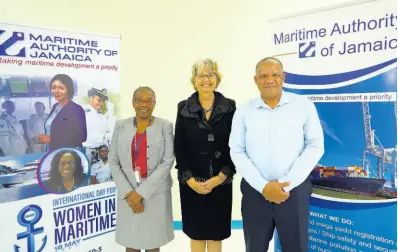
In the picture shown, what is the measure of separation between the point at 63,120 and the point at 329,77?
189 cm

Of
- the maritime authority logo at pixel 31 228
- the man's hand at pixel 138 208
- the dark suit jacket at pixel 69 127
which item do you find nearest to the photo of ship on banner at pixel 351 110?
the man's hand at pixel 138 208

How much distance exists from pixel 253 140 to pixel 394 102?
0.85 m

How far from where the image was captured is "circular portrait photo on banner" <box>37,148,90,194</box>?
2525 mm

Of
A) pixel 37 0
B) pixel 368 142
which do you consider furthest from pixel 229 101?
pixel 37 0

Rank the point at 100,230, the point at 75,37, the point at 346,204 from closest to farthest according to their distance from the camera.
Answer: the point at 346,204 → the point at 75,37 → the point at 100,230

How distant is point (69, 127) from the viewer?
2615mm

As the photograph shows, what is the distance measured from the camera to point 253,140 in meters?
2.09

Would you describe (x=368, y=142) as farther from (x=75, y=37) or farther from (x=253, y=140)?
(x=75, y=37)

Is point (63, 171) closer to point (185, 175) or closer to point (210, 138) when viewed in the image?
point (185, 175)

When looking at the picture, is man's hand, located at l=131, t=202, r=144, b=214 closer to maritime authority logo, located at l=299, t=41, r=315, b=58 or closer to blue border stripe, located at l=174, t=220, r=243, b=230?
maritime authority logo, located at l=299, t=41, r=315, b=58

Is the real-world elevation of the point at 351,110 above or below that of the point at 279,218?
above

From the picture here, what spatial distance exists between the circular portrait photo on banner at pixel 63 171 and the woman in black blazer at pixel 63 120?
7 centimetres

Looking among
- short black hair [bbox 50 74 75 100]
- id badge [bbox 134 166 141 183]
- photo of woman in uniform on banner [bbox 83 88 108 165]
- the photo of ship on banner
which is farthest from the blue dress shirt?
short black hair [bbox 50 74 75 100]

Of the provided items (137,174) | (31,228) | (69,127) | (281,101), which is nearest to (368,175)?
(281,101)
